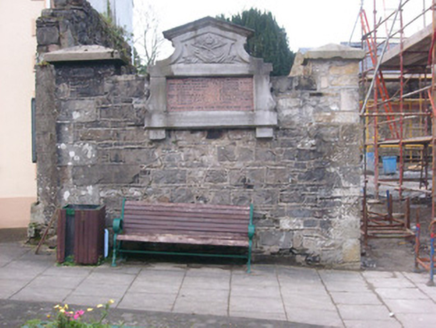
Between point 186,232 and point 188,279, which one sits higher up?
point 186,232

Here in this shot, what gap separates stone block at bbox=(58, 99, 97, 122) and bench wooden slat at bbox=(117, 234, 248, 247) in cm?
177

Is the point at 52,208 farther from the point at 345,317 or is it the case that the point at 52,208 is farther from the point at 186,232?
the point at 345,317

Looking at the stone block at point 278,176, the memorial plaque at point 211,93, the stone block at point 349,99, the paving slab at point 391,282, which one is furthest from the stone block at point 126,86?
the paving slab at point 391,282

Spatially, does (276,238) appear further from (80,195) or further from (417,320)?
(80,195)

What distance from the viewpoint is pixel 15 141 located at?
8.08m

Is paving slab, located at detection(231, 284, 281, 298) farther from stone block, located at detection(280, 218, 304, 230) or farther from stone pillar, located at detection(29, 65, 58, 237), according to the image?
stone pillar, located at detection(29, 65, 58, 237)

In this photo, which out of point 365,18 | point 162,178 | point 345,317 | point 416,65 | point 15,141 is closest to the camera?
point 345,317

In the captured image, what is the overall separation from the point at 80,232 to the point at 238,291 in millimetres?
2237

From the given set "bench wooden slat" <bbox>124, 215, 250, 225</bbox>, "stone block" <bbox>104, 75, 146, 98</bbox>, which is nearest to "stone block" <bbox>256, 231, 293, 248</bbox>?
"bench wooden slat" <bbox>124, 215, 250, 225</bbox>

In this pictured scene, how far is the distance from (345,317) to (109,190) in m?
3.61

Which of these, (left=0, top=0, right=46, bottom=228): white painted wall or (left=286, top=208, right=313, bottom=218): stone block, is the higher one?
(left=0, top=0, right=46, bottom=228): white painted wall

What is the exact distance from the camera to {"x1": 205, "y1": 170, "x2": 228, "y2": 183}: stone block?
659 centimetres

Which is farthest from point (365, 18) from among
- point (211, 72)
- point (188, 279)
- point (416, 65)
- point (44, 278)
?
point (44, 278)

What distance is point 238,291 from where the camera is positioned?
545 cm
